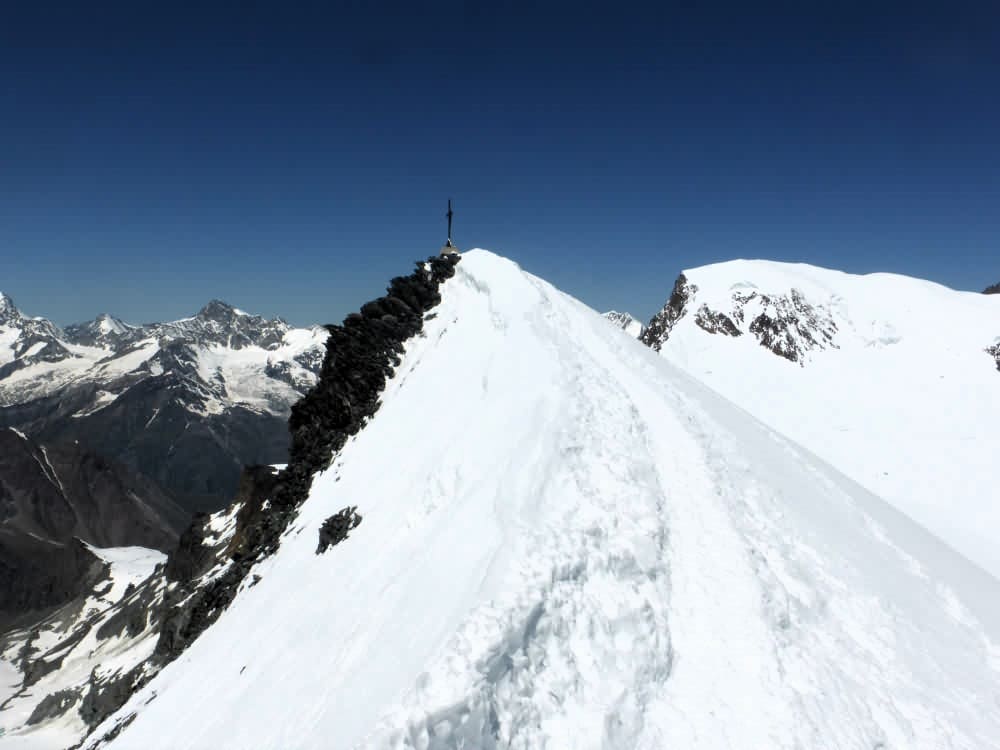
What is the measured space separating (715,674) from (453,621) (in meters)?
4.76

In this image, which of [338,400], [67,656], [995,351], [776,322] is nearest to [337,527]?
[338,400]

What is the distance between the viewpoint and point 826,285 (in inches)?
2702

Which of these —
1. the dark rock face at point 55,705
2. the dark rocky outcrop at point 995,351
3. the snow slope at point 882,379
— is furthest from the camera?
the dark rock face at point 55,705

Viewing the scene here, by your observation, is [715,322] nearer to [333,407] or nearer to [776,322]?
[776,322]

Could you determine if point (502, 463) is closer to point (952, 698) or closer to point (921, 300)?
point (952, 698)

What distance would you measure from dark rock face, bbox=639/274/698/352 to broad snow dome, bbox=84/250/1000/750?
48843 mm

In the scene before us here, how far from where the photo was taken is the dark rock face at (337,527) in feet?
59.1

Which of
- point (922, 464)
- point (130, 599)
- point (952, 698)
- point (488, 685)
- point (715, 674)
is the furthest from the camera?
point (130, 599)

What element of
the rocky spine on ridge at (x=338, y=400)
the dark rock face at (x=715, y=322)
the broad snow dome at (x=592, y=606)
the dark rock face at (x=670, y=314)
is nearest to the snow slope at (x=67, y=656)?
the rocky spine on ridge at (x=338, y=400)

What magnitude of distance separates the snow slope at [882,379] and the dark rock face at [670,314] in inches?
38.2

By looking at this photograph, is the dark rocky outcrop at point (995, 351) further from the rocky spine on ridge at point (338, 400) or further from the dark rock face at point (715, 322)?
the rocky spine on ridge at point (338, 400)

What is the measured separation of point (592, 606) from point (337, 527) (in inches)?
470

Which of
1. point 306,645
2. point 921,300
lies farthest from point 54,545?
point 921,300

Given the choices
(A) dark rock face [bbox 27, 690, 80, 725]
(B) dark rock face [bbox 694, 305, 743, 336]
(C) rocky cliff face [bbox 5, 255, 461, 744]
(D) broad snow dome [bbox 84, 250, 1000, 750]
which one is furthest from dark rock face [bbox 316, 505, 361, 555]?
(A) dark rock face [bbox 27, 690, 80, 725]
